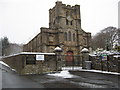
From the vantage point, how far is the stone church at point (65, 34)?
109 feet

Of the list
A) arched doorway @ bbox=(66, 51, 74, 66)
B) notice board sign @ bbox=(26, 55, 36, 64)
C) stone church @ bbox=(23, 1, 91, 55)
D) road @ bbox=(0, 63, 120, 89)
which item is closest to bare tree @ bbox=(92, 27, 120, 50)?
stone church @ bbox=(23, 1, 91, 55)

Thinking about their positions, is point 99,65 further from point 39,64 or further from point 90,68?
point 39,64

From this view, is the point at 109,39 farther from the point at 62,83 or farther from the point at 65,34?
the point at 62,83

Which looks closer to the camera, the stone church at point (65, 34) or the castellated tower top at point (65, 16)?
the stone church at point (65, 34)

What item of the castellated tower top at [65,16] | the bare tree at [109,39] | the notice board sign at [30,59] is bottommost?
the notice board sign at [30,59]

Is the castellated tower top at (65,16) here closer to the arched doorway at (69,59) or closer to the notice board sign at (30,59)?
the arched doorway at (69,59)

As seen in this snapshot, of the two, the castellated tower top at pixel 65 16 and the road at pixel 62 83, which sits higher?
the castellated tower top at pixel 65 16

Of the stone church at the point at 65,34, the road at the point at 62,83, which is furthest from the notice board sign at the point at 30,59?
the stone church at the point at 65,34

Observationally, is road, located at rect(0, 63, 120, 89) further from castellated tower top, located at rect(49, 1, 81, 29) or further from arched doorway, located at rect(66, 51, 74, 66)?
castellated tower top, located at rect(49, 1, 81, 29)

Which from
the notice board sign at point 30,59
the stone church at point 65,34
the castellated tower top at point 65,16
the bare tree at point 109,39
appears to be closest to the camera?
the notice board sign at point 30,59

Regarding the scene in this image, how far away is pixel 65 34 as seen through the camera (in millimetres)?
35000

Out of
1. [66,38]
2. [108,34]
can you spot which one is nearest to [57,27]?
[66,38]

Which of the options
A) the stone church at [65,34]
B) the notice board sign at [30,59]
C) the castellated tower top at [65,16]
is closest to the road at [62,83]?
the notice board sign at [30,59]

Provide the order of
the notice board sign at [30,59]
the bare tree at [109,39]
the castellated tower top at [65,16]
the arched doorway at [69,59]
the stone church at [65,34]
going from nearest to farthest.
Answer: the notice board sign at [30,59] → the arched doorway at [69,59] → the stone church at [65,34] → the castellated tower top at [65,16] → the bare tree at [109,39]
